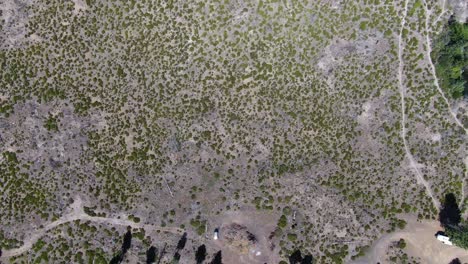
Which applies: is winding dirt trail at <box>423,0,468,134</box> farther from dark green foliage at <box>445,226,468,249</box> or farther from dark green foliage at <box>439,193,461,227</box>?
dark green foliage at <box>445,226,468,249</box>

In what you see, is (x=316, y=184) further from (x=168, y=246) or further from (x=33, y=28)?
(x=33, y=28)

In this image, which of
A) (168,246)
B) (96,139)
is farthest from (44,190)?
(168,246)

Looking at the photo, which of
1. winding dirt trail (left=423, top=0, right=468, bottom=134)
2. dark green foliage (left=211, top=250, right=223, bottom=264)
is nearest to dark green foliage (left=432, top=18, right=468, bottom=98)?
winding dirt trail (left=423, top=0, right=468, bottom=134)

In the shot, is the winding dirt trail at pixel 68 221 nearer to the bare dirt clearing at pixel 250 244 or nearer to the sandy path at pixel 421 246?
the bare dirt clearing at pixel 250 244

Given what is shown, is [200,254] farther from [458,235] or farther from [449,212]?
[449,212]

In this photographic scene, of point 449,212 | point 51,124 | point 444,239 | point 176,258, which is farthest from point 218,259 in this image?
point 449,212
